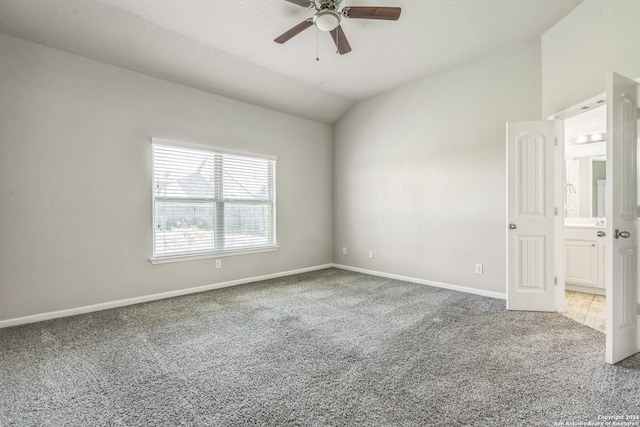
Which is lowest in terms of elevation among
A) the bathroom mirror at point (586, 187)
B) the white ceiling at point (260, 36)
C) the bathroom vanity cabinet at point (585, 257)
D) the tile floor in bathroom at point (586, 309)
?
the tile floor in bathroom at point (586, 309)

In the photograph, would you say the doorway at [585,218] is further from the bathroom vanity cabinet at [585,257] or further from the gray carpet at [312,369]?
the gray carpet at [312,369]

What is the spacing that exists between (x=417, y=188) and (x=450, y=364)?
3.00 metres

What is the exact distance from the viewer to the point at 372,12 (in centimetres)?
261

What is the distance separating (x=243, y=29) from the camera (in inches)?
134

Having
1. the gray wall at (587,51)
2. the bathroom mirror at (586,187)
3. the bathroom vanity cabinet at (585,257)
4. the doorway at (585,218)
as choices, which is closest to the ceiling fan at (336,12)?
the gray wall at (587,51)

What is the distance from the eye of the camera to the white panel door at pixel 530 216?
3.38 meters

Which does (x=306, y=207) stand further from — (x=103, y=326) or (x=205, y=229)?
(x=103, y=326)

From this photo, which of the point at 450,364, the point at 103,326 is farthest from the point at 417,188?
the point at 103,326

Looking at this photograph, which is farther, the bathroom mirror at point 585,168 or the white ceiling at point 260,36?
the bathroom mirror at point 585,168

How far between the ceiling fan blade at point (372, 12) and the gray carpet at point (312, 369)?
9.20ft

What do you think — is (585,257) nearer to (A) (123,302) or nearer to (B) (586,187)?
(B) (586,187)

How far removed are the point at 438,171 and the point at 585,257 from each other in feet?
7.37

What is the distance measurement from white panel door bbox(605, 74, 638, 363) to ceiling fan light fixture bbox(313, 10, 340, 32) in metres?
2.14

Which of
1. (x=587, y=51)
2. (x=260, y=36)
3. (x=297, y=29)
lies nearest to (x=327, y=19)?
(x=297, y=29)
